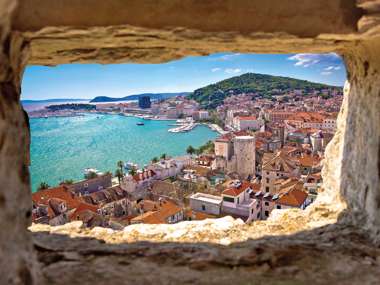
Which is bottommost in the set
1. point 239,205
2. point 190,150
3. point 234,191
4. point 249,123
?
point 190,150

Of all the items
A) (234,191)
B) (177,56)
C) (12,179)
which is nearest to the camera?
(12,179)

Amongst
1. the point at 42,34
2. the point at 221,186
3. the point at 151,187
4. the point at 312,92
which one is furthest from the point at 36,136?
the point at 42,34

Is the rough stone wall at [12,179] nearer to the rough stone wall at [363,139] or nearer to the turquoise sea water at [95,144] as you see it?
the rough stone wall at [363,139]

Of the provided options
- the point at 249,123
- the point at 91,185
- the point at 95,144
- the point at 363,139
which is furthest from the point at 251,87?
the point at 363,139

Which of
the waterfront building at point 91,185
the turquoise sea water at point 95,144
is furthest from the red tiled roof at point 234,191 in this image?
the turquoise sea water at point 95,144

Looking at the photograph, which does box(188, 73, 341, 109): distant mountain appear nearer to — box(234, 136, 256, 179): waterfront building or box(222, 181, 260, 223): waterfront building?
box(234, 136, 256, 179): waterfront building

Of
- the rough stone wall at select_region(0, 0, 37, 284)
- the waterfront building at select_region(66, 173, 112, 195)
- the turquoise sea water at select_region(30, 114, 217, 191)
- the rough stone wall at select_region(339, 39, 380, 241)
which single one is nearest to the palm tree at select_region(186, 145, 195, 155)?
the turquoise sea water at select_region(30, 114, 217, 191)

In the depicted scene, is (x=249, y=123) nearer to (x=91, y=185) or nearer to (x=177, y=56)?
(x=91, y=185)
